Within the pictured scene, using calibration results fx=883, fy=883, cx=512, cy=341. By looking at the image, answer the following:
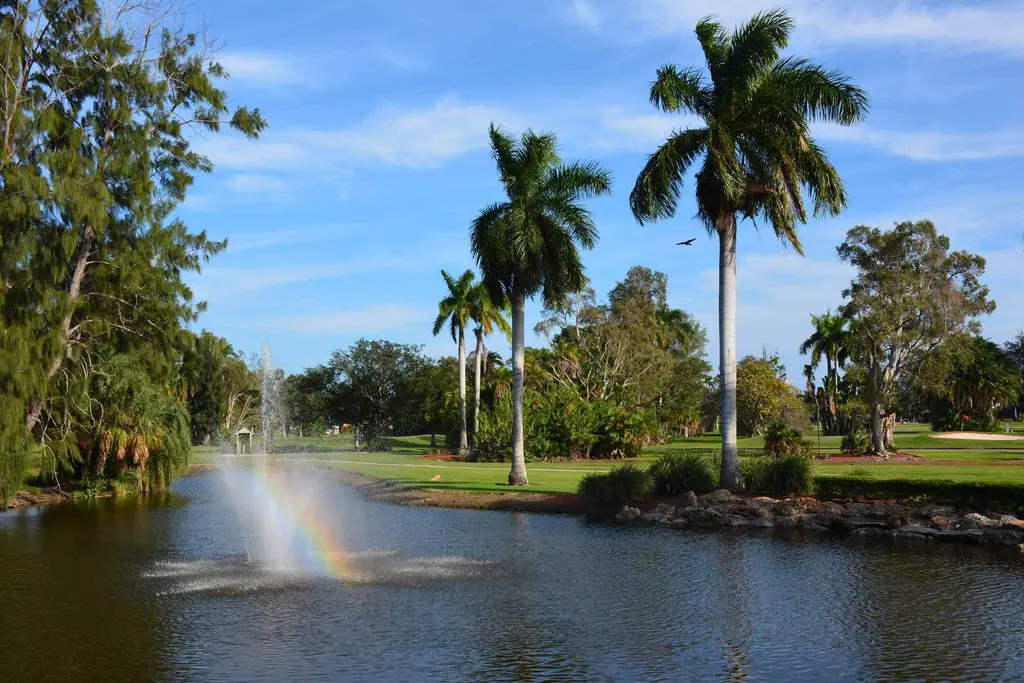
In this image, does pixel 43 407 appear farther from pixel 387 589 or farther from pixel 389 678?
pixel 389 678

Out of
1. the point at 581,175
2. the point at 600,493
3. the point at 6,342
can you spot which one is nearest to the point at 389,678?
the point at 600,493

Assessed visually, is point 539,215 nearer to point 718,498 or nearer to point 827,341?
point 718,498

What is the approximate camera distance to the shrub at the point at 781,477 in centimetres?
2789

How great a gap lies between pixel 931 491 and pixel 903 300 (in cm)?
2742

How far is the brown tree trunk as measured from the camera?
104 ft

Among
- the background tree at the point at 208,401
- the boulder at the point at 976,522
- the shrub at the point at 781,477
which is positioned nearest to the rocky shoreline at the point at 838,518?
the boulder at the point at 976,522

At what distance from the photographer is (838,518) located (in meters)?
24.6

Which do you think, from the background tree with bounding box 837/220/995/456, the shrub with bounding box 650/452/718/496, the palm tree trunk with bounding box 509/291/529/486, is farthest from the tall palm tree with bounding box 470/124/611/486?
the background tree with bounding box 837/220/995/456

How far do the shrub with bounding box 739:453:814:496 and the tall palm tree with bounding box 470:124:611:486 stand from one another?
32.4 feet

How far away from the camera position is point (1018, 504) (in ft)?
74.8

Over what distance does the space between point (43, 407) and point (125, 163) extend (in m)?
9.65

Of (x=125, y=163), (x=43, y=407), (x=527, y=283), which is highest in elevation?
(x=125, y=163)

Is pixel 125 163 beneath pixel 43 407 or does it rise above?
above

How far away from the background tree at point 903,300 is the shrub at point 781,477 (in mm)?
24306
